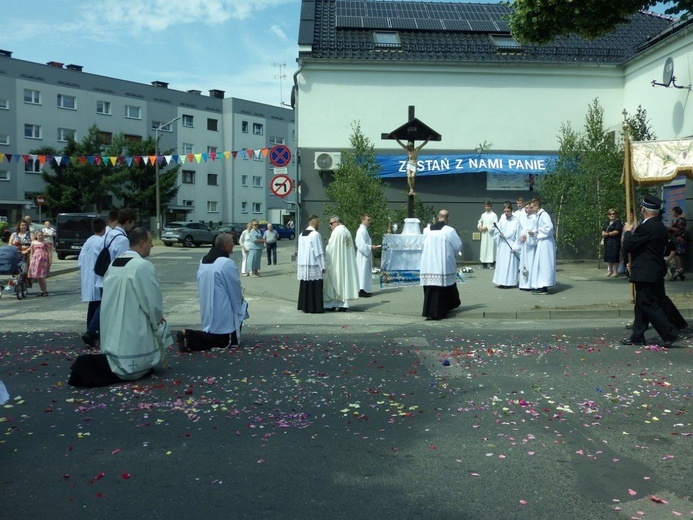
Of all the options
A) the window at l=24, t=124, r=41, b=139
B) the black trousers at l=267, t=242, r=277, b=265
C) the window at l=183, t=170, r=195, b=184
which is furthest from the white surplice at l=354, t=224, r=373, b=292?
the window at l=183, t=170, r=195, b=184

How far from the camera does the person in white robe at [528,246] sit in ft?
52.1

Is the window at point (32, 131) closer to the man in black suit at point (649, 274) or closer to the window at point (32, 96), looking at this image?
the window at point (32, 96)

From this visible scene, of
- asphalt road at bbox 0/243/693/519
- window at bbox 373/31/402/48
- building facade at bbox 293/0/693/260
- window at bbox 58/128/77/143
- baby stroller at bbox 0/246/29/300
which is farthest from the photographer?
window at bbox 58/128/77/143

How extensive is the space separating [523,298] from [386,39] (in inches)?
530

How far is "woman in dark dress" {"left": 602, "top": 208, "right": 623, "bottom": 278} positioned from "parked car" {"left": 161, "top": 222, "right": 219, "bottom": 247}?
32.0 m

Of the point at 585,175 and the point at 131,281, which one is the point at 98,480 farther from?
the point at 585,175

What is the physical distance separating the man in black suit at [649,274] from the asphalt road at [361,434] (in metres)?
0.35

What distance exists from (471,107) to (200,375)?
61.7ft

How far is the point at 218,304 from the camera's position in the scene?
948cm

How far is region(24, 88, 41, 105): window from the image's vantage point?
55.2 metres

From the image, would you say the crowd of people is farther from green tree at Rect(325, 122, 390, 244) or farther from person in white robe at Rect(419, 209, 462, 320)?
green tree at Rect(325, 122, 390, 244)

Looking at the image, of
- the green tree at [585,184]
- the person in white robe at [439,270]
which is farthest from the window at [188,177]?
the person in white robe at [439,270]

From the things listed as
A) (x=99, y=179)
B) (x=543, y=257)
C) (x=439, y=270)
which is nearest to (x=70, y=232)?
(x=543, y=257)

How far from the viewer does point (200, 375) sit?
784cm
